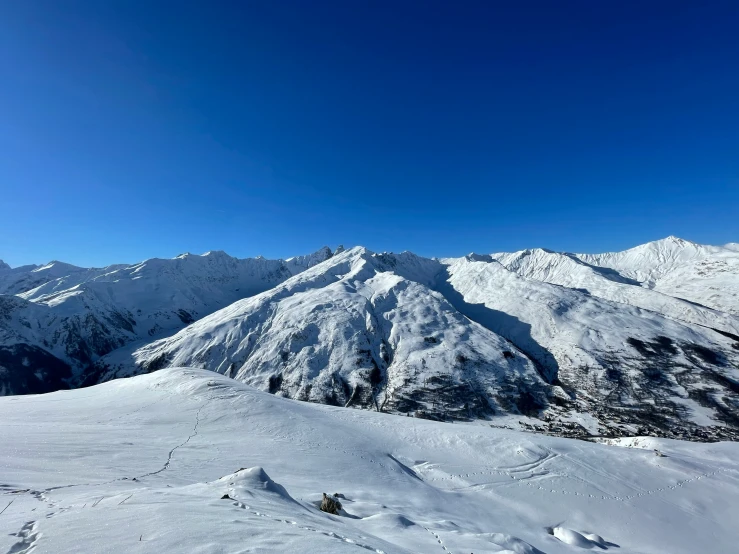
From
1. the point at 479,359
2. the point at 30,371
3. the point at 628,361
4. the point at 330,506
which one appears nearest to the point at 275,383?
the point at 479,359

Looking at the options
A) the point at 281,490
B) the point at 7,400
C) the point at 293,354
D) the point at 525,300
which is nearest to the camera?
the point at 281,490

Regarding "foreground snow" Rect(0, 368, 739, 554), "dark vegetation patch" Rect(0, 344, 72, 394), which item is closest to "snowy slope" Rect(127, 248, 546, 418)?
"dark vegetation patch" Rect(0, 344, 72, 394)

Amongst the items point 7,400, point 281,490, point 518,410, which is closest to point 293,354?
point 518,410

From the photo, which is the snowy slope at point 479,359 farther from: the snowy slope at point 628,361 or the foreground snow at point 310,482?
the foreground snow at point 310,482

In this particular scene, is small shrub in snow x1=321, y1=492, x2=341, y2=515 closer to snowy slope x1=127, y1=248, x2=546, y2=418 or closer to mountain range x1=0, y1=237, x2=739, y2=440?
mountain range x1=0, y1=237, x2=739, y2=440

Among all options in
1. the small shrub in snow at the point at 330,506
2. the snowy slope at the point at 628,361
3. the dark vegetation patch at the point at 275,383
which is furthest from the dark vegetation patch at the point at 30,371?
the snowy slope at the point at 628,361

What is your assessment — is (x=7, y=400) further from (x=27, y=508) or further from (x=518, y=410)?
(x=518, y=410)

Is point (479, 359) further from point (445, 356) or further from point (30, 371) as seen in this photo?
point (30, 371)
